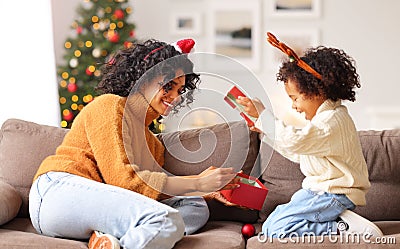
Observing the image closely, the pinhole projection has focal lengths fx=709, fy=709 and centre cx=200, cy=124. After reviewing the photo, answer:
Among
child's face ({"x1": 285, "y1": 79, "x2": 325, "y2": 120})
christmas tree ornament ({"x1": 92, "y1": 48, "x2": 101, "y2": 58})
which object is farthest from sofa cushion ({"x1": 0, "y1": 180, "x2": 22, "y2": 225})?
christmas tree ornament ({"x1": 92, "y1": 48, "x2": 101, "y2": 58})

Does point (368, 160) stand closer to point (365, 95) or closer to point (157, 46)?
point (157, 46)

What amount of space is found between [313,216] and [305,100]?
0.43 meters

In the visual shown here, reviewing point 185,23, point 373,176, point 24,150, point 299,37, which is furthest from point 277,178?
point 185,23

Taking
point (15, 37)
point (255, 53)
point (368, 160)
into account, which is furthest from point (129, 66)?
point (255, 53)

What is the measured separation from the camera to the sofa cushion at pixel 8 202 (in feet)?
9.06

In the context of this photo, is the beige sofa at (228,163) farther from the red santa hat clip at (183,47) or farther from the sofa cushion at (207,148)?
the red santa hat clip at (183,47)

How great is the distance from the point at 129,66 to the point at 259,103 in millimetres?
555

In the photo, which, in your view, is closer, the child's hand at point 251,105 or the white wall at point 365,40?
the child's hand at point 251,105

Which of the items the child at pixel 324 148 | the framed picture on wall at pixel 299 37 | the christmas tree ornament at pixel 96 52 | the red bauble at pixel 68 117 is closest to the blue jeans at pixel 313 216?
the child at pixel 324 148

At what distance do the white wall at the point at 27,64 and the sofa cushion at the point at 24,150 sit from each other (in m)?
1.12

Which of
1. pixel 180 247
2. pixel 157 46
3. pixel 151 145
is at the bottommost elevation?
pixel 180 247

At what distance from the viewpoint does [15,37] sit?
4262mm

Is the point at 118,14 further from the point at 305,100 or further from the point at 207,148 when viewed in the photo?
the point at 305,100

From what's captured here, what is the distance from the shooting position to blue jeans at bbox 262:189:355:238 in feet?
8.52
